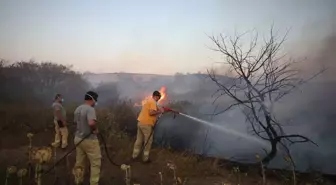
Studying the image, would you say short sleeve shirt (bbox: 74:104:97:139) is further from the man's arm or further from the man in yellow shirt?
the man in yellow shirt

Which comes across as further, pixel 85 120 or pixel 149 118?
pixel 149 118

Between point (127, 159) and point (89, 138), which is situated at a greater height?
point (89, 138)

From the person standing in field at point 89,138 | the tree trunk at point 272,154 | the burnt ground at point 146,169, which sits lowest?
the burnt ground at point 146,169

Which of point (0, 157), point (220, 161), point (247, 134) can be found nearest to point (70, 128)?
point (0, 157)

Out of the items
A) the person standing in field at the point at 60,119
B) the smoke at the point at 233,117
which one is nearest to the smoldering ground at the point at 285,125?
the smoke at the point at 233,117

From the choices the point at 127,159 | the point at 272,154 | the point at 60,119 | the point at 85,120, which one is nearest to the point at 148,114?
the point at 127,159

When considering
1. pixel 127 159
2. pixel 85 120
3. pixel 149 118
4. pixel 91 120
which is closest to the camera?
pixel 91 120

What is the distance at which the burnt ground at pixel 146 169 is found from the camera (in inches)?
299

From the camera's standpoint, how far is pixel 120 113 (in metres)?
12.5

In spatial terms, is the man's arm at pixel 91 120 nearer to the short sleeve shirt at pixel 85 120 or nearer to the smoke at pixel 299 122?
the short sleeve shirt at pixel 85 120

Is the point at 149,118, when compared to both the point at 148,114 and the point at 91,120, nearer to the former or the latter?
the point at 148,114

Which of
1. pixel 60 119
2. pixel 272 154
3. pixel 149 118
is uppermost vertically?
pixel 149 118

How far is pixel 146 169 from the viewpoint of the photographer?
8.52 m

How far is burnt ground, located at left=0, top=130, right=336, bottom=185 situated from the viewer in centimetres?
760
